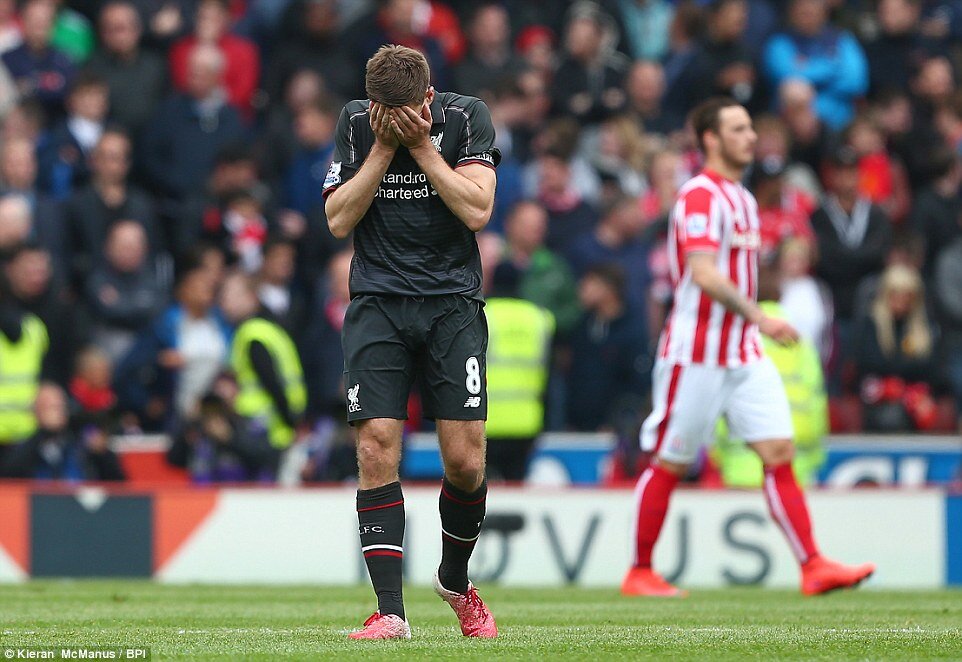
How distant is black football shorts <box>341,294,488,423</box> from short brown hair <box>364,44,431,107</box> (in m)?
0.78

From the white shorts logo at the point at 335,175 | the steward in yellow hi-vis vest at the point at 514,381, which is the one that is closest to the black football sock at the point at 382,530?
the white shorts logo at the point at 335,175

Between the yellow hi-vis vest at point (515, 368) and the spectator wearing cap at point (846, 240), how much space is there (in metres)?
3.16

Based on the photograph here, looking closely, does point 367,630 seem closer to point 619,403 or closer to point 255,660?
point 255,660

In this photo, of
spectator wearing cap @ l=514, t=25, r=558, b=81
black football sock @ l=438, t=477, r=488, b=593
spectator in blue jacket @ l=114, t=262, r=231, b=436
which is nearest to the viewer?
black football sock @ l=438, t=477, r=488, b=593

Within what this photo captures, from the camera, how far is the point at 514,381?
13109mm

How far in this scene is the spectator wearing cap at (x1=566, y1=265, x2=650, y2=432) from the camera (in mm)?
14358

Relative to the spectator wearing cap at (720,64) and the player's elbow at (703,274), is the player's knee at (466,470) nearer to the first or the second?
the player's elbow at (703,274)

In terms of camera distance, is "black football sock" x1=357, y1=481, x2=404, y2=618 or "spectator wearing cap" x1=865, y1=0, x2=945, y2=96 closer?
"black football sock" x1=357, y1=481, x2=404, y2=618

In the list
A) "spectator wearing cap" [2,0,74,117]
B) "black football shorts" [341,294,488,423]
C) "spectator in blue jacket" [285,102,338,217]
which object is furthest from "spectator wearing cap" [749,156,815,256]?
"black football shorts" [341,294,488,423]

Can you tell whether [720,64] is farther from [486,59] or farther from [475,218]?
[475,218]

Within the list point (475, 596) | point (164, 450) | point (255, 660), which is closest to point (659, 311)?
point (164, 450)

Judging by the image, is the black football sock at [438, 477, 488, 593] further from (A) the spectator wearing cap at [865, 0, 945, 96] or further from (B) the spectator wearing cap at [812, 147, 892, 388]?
(A) the spectator wearing cap at [865, 0, 945, 96]

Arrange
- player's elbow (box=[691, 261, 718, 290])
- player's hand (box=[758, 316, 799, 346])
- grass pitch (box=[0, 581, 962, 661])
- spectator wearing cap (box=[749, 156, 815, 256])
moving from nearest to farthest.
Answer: grass pitch (box=[0, 581, 962, 661]), player's hand (box=[758, 316, 799, 346]), player's elbow (box=[691, 261, 718, 290]), spectator wearing cap (box=[749, 156, 815, 256])

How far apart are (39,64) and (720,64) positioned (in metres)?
6.26
